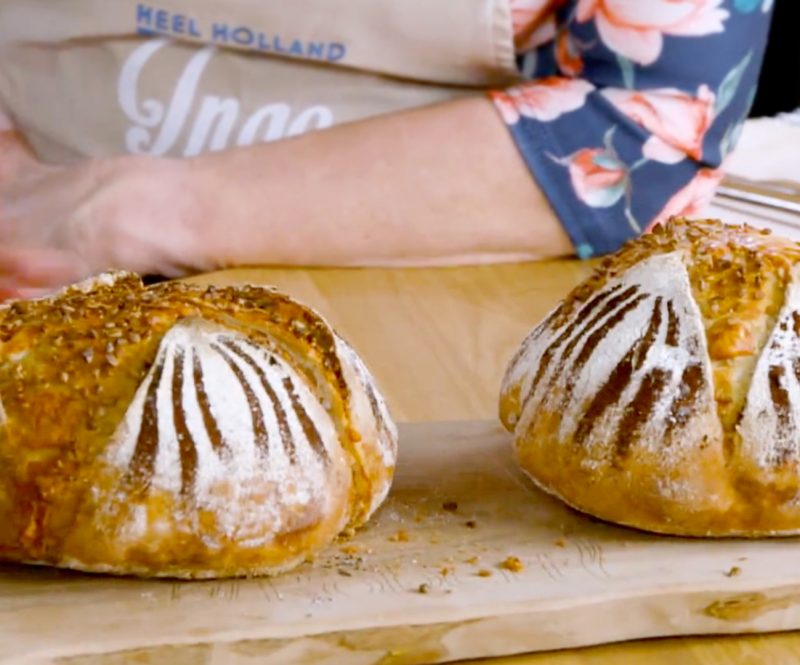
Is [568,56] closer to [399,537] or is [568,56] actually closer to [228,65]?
[228,65]

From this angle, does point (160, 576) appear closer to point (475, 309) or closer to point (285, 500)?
point (285, 500)

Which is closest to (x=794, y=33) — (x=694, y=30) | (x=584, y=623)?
(x=694, y=30)

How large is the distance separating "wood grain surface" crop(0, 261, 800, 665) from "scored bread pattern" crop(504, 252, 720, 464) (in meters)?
0.10

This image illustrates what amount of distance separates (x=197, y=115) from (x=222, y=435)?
78 centimetres

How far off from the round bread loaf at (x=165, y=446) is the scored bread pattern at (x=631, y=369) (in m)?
0.13

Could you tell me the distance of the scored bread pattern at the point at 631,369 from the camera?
741 millimetres

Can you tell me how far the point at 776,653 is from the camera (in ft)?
2.28

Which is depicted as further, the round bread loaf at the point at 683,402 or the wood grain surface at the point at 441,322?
the wood grain surface at the point at 441,322

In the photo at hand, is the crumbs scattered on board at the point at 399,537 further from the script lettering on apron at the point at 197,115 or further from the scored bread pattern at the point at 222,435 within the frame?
the script lettering on apron at the point at 197,115

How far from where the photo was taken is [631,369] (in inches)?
29.7

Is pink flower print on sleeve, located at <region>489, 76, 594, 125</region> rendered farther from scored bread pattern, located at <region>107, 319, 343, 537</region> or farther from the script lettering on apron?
scored bread pattern, located at <region>107, 319, 343, 537</region>

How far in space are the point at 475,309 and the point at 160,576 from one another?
20.1 inches

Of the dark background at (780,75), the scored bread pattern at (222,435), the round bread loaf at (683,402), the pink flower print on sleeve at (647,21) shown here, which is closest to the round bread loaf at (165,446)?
the scored bread pattern at (222,435)

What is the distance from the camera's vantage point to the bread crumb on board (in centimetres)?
72
